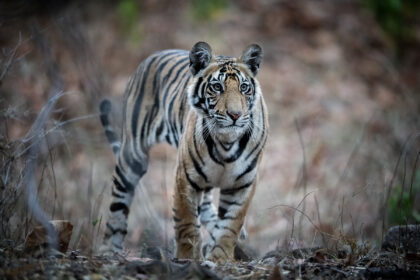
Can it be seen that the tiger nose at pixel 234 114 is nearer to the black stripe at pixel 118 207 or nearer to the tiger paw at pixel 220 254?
the tiger paw at pixel 220 254

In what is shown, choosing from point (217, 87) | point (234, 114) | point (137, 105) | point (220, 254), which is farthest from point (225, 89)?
point (137, 105)

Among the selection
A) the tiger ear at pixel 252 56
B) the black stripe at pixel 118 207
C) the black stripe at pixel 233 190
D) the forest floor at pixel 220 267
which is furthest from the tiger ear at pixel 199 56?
the black stripe at pixel 118 207

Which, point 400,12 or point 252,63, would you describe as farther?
point 400,12

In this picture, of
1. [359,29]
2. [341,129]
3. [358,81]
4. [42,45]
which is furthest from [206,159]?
[359,29]

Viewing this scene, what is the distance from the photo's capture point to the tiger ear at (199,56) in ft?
15.7

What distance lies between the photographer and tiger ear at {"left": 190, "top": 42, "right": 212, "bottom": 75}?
15.7 feet

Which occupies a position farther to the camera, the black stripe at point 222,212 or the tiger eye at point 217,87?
the black stripe at point 222,212

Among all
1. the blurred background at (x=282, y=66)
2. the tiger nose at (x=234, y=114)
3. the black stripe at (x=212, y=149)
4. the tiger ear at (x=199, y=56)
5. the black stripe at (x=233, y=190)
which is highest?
the blurred background at (x=282, y=66)

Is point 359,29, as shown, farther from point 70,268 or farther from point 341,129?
point 70,268

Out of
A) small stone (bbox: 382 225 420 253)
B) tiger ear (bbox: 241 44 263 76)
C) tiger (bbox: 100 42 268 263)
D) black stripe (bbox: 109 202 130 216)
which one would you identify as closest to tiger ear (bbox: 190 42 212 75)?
tiger (bbox: 100 42 268 263)

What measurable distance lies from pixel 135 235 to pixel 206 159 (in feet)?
12.6

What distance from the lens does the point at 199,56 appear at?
486cm

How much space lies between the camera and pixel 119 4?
543 inches

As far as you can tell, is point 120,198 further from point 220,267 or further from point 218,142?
point 220,267
